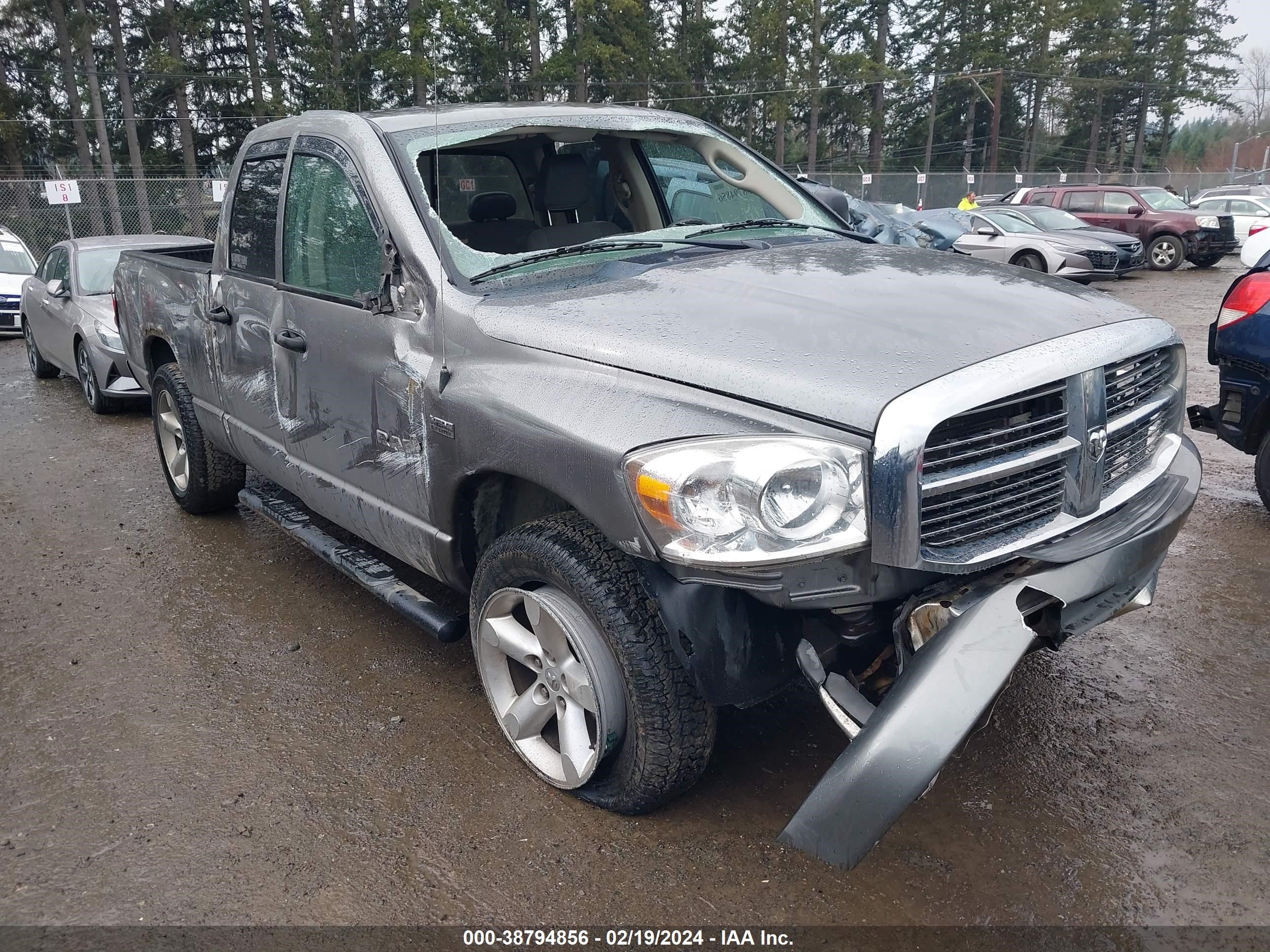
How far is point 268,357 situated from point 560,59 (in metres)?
36.9

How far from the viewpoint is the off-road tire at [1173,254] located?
1970 centimetres

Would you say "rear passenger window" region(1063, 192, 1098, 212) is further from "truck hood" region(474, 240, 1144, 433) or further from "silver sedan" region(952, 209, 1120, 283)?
"truck hood" region(474, 240, 1144, 433)

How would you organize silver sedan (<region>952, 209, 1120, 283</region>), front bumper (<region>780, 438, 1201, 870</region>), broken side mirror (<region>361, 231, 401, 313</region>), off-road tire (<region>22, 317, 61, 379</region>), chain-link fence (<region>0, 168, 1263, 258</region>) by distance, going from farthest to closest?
1. chain-link fence (<region>0, 168, 1263, 258</region>)
2. silver sedan (<region>952, 209, 1120, 283</region>)
3. off-road tire (<region>22, 317, 61, 379</region>)
4. broken side mirror (<region>361, 231, 401, 313</region>)
5. front bumper (<region>780, 438, 1201, 870</region>)

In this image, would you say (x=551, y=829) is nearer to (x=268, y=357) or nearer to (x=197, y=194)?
(x=268, y=357)

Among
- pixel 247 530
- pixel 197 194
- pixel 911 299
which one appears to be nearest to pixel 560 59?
pixel 197 194

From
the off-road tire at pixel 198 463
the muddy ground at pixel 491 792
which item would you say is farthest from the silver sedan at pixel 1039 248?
the off-road tire at pixel 198 463

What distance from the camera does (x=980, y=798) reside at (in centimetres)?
278

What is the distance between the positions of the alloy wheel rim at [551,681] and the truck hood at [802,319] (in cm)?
72

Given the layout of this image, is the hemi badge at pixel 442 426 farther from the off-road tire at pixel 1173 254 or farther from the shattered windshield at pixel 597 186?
the off-road tire at pixel 1173 254

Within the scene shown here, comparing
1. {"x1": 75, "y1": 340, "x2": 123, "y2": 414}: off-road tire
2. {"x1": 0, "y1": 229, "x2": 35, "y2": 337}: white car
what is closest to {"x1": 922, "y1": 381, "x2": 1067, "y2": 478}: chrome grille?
{"x1": 75, "y1": 340, "x2": 123, "y2": 414}: off-road tire

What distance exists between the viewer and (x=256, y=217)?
4043 mm

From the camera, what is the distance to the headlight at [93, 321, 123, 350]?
26.4ft

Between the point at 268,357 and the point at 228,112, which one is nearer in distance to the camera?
the point at 268,357

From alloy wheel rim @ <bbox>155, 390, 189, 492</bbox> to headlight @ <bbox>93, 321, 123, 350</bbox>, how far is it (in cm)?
308
